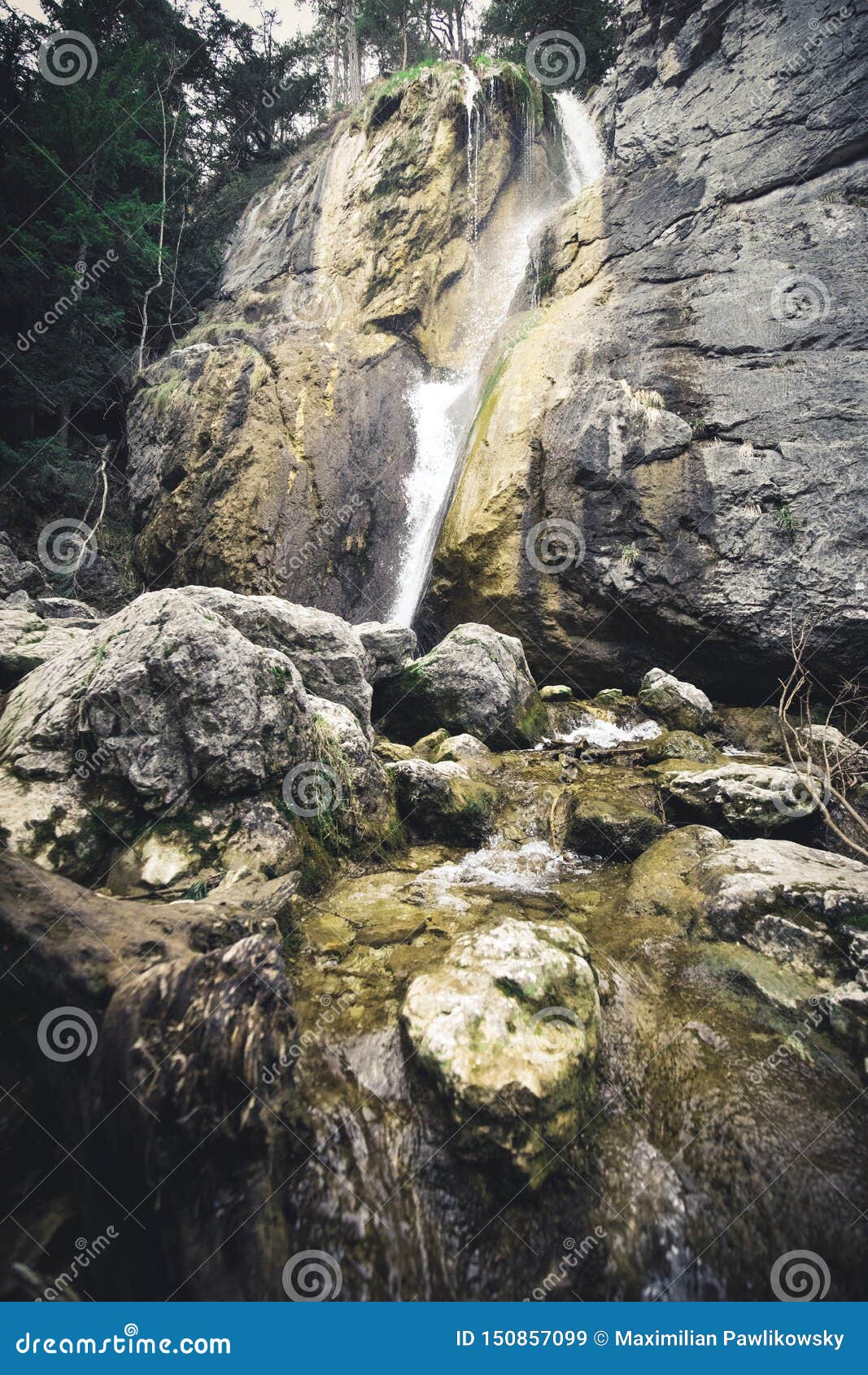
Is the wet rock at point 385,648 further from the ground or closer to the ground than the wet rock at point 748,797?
closer to the ground

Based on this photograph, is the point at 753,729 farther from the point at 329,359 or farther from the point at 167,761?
the point at 329,359

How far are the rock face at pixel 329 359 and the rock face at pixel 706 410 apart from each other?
10.5ft

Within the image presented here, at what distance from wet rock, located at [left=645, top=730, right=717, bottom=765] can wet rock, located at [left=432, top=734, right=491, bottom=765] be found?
1978 mm

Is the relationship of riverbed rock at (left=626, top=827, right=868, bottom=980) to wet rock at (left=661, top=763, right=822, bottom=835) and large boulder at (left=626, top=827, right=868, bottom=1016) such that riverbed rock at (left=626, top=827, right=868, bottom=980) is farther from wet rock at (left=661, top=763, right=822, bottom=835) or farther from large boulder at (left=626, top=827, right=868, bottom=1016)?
wet rock at (left=661, top=763, right=822, bottom=835)

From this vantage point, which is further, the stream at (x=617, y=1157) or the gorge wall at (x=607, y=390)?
the gorge wall at (x=607, y=390)

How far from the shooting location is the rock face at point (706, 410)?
809 centimetres

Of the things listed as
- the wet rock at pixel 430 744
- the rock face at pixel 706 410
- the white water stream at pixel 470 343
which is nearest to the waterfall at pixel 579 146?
the white water stream at pixel 470 343

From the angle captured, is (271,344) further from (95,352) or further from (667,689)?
(667,689)

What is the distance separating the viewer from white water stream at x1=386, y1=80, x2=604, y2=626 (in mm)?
12227

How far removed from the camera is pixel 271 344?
1354 cm

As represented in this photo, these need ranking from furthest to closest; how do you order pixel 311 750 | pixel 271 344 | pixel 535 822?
pixel 271 344
pixel 535 822
pixel 311 750

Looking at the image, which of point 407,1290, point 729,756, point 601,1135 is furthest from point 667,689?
point 407,1290

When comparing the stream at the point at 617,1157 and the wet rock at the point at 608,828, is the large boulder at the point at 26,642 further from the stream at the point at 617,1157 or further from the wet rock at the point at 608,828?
the wet rock at the point at 608,828

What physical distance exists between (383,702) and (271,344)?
1112cm
